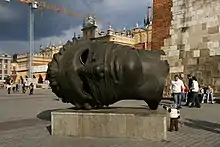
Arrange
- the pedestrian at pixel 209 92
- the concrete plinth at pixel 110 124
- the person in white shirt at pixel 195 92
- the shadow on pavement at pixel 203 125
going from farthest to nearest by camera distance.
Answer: the pedestrian at pixel 209 92 < the person in white shirt at pixel 195 92 < the shadow on pavement at pixel 203 125 < the concrete plinth at pixel 110 124

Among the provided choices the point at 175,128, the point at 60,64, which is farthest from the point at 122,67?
the point at 175,128

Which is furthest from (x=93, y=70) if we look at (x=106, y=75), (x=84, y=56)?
(x=84, y=56)

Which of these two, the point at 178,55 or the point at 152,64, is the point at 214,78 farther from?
the point at 152,64

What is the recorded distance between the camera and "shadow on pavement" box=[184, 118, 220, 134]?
8.30 meters

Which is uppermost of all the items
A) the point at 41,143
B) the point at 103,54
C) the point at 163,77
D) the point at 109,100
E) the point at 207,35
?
the point at 207,35

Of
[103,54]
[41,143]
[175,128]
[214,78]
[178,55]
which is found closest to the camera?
[41,143]

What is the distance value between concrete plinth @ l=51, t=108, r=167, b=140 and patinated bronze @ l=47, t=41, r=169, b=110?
1.09ft

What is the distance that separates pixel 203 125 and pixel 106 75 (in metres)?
3.43

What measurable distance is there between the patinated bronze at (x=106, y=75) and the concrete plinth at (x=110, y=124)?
33 centimetres

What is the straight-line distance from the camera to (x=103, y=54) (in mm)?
7215

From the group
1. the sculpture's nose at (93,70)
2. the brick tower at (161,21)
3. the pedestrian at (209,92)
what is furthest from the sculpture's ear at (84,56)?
the brick tower at (161,21)

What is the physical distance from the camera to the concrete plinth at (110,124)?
681cm

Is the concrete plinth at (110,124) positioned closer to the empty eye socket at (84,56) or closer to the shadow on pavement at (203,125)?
the empty eye socket at (84,56)

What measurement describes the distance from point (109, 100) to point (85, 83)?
637 mm
